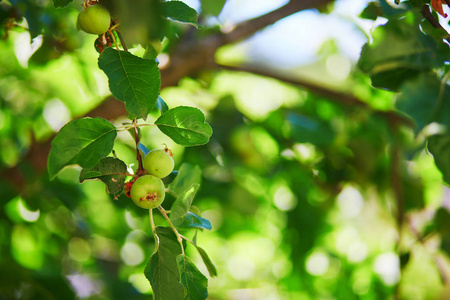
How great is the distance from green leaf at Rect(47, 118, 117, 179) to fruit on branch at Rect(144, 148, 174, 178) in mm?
41

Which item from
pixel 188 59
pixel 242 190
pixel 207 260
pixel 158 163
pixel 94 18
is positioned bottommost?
pixel 242 190

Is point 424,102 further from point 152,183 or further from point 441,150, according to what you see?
point 152,183

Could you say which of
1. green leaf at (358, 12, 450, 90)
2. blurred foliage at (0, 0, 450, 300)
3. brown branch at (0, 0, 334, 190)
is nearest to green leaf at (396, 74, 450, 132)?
green leaf at (358, 12, 450, 90)

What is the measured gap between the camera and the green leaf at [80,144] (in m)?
0.40

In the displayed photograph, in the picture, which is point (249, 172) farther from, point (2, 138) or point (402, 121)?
point (2, 138)

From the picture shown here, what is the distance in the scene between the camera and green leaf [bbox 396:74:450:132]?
0.47m

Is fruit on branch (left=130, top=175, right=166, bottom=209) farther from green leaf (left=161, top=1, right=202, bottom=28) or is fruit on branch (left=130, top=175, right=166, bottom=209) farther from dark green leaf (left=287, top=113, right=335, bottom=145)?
dark green leaf (left=287, top=113, right=335, bottom=145)

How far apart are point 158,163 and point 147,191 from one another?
32 mm

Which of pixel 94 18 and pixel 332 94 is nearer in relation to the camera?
pixel 94 18

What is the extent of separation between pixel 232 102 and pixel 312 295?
0.76 m

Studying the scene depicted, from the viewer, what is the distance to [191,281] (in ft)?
1.40

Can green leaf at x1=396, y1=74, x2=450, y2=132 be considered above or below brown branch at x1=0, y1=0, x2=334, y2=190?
above

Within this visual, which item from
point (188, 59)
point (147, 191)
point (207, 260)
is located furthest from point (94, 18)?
point (188, 59)

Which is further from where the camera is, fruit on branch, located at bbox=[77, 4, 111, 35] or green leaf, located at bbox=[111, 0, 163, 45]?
fruit on branch, located at bbox=[77, 4, 111, 35]
